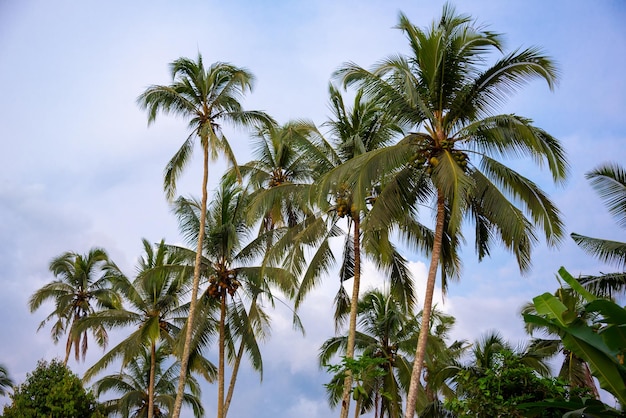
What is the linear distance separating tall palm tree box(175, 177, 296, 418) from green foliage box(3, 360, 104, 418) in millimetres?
4767

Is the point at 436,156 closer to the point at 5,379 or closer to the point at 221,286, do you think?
the point at 221,286

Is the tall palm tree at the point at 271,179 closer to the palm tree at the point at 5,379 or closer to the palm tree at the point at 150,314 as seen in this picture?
the palm tree at the point at 150,314

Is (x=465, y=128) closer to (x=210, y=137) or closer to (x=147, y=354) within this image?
(x=210, y=137)

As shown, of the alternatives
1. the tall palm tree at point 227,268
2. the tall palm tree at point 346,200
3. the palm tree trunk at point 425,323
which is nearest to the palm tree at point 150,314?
the tall palm tree at point 227,268

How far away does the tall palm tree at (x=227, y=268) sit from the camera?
24.1 metres

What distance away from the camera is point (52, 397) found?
20.0 meters

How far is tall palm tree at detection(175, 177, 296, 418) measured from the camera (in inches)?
950

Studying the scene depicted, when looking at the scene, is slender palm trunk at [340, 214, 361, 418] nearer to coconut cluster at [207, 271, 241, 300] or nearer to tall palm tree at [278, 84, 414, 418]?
tall palm tree at [278, 84, 414, 418]

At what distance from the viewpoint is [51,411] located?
65.2 feet

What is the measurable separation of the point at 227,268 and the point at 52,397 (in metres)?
7.48

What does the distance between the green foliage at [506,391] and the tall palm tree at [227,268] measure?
10.4m

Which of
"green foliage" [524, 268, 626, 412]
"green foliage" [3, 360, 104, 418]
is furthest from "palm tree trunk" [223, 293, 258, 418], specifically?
"green foliage" [524, 268, 626, 412]

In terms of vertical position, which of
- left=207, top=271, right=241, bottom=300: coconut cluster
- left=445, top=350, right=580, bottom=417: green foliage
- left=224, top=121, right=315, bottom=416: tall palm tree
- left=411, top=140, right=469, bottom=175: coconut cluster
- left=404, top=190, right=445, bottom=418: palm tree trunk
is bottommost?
left=445, top=350, right=580, bottom=417: green foliage

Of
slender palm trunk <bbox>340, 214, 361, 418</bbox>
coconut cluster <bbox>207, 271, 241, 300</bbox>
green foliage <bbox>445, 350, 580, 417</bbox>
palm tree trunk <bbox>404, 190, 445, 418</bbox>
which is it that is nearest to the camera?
green foliage <bbox>445, 350, 580, 417</bbox>
